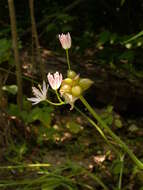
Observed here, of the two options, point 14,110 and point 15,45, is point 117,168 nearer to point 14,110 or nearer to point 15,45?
point 14,110

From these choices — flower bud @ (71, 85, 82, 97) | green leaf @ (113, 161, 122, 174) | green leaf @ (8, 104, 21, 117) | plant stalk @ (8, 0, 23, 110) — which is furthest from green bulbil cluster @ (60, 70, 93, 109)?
green leaf @ (8, 104, 21, 117)

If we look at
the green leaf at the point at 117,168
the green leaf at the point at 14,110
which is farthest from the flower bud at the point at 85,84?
the green leaf at the point at 14,110

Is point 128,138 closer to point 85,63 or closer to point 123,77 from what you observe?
point 123,77

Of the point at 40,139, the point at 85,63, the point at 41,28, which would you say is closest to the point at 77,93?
the point at 40,139

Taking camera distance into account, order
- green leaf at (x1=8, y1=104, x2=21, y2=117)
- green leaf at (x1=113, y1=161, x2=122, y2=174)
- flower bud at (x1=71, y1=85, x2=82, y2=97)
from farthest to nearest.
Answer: green leaf at (x1=8, y1=104, x2=21, y2=117)
green leaf at (x1=113, y1=161, x2=122, y2=174)
flower bud at (x1=71, y1=85, x2=82, y2=97)

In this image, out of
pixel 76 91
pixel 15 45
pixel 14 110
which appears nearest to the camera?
pixel 76 91

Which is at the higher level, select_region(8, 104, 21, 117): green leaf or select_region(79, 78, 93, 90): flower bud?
select_region(79, 78, 93, 90): flower bud

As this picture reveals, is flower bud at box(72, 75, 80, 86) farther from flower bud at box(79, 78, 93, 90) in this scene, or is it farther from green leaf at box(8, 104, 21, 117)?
green leaf at box(8, 104, 21, 117)

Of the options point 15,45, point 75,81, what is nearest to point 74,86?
point 75,81

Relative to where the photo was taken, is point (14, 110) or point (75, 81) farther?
point (14, 110)

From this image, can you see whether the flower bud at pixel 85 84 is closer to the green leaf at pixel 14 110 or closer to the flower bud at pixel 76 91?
the flower bud at pixel 76 91

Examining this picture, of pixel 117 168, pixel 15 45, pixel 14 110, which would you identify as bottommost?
pixel 117 168
